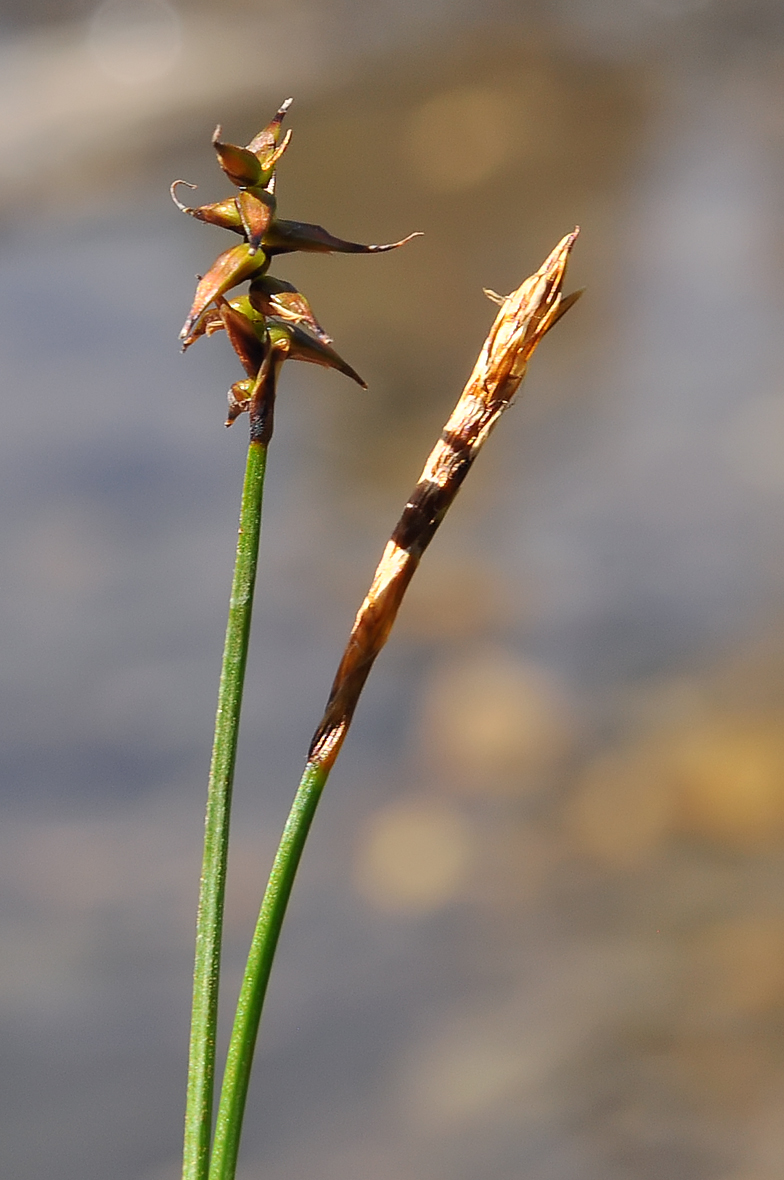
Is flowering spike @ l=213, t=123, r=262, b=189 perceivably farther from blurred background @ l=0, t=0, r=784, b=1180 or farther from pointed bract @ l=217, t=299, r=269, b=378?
blurred background @ l=0, t=0, r=784, b=1180

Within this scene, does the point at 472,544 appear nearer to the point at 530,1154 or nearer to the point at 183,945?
the point at 183,945

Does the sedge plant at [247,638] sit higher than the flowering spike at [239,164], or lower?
lower

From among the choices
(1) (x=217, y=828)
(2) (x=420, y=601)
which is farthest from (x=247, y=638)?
(2) (x=420, y=601)

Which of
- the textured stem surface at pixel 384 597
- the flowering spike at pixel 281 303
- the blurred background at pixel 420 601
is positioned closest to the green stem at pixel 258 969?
the textured stem surface at pixel 384 597

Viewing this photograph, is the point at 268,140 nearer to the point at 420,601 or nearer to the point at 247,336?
the point at 247,336

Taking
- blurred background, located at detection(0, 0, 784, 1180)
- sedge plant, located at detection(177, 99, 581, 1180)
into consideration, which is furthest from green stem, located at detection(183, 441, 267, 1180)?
blurred background, located at detection(0, 0, 784, 1180)

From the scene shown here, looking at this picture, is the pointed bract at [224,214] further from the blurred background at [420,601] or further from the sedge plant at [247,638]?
the blurred background at [420,601]

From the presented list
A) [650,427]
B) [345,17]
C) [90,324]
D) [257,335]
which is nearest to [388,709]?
[650,427]
